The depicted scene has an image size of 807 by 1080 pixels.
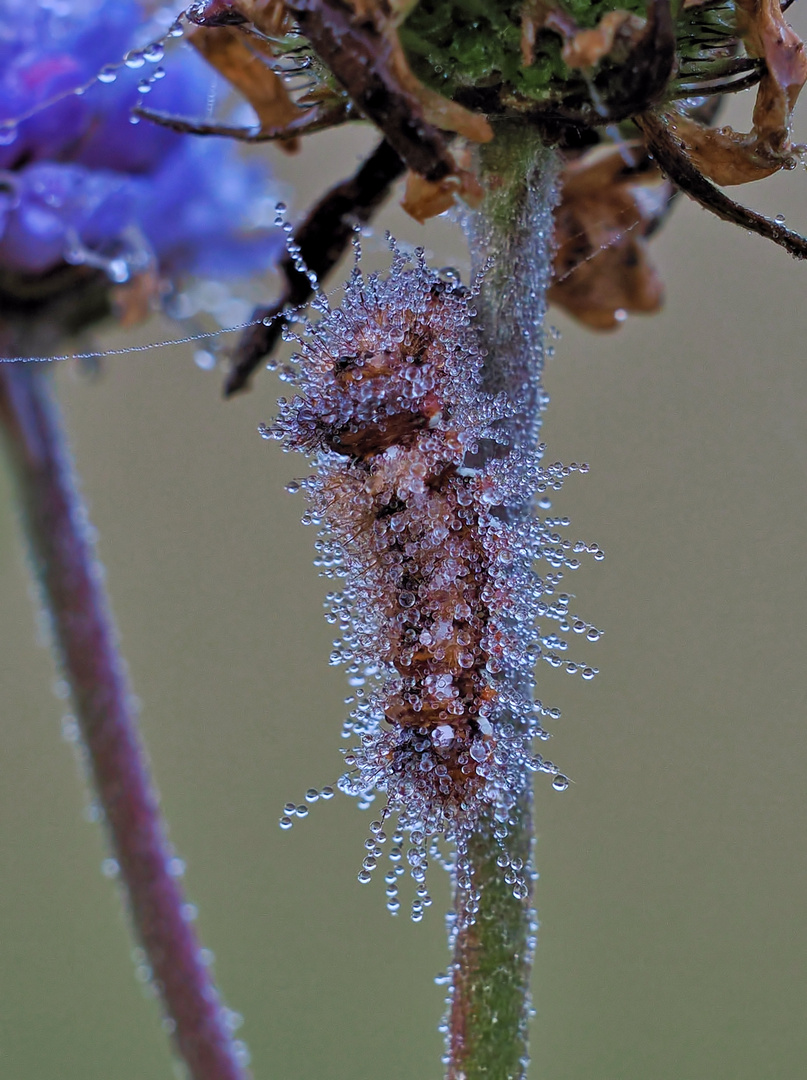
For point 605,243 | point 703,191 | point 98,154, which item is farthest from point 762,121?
point 98,154

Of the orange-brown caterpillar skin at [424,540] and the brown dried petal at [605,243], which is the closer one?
the orange-brown caterpillar skin at [424,540]

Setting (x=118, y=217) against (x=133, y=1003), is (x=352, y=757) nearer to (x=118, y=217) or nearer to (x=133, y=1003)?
(x=118, y=217)

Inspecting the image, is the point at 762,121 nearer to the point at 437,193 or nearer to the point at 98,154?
the point at 437,193

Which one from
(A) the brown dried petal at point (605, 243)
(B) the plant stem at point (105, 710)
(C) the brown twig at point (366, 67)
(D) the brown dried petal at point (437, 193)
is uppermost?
(A) the brown dried petal at point (605, 243)

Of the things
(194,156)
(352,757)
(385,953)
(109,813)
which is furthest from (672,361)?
(352,757)

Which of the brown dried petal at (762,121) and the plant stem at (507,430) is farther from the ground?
the brown dried petal at (762,121)

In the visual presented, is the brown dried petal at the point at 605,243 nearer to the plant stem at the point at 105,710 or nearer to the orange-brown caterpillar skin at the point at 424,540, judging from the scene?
the orange-brown caterpillar skin at the point at 424,540

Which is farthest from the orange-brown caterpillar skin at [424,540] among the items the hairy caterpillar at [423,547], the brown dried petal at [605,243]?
the brown dried petal at [605,243]
